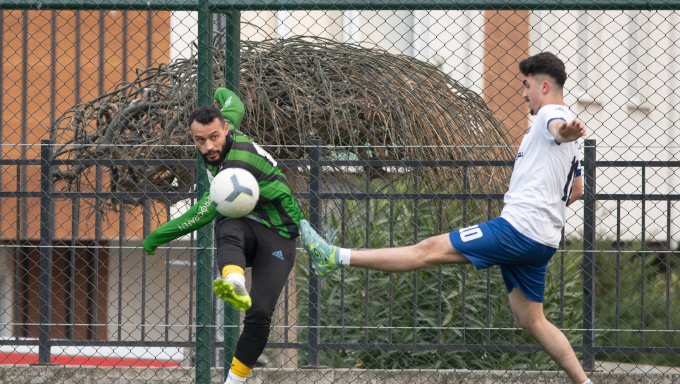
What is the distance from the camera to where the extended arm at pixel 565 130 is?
115 inches

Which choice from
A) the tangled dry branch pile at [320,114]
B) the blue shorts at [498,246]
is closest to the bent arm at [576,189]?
the blue shorts at [498,246]

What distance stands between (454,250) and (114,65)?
21.7 feet

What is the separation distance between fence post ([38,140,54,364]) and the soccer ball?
2.17 metres

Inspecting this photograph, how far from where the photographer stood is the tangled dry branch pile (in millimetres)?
4777

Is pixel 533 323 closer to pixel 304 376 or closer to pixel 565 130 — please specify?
pixel 565 130

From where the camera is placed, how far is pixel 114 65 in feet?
27.7

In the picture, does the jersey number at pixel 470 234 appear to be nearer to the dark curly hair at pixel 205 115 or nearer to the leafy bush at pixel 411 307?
the dark curly hair at pixel 205 115

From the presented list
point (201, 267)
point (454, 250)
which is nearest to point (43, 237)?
point (201, 267)

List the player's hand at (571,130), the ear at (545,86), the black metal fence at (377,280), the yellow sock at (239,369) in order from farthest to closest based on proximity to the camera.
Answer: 1. the black metal fence at (377,280)
2. the yellow sock at (239,369)
3. the ear at (545,86)
4. the player's hand at (571,130)

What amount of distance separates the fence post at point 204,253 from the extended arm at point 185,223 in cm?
41

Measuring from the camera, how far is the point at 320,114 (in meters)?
4.82

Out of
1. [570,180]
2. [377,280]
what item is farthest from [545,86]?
[377,280]

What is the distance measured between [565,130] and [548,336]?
1.10m

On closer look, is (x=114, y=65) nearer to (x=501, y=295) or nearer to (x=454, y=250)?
(x=501, y=295)
